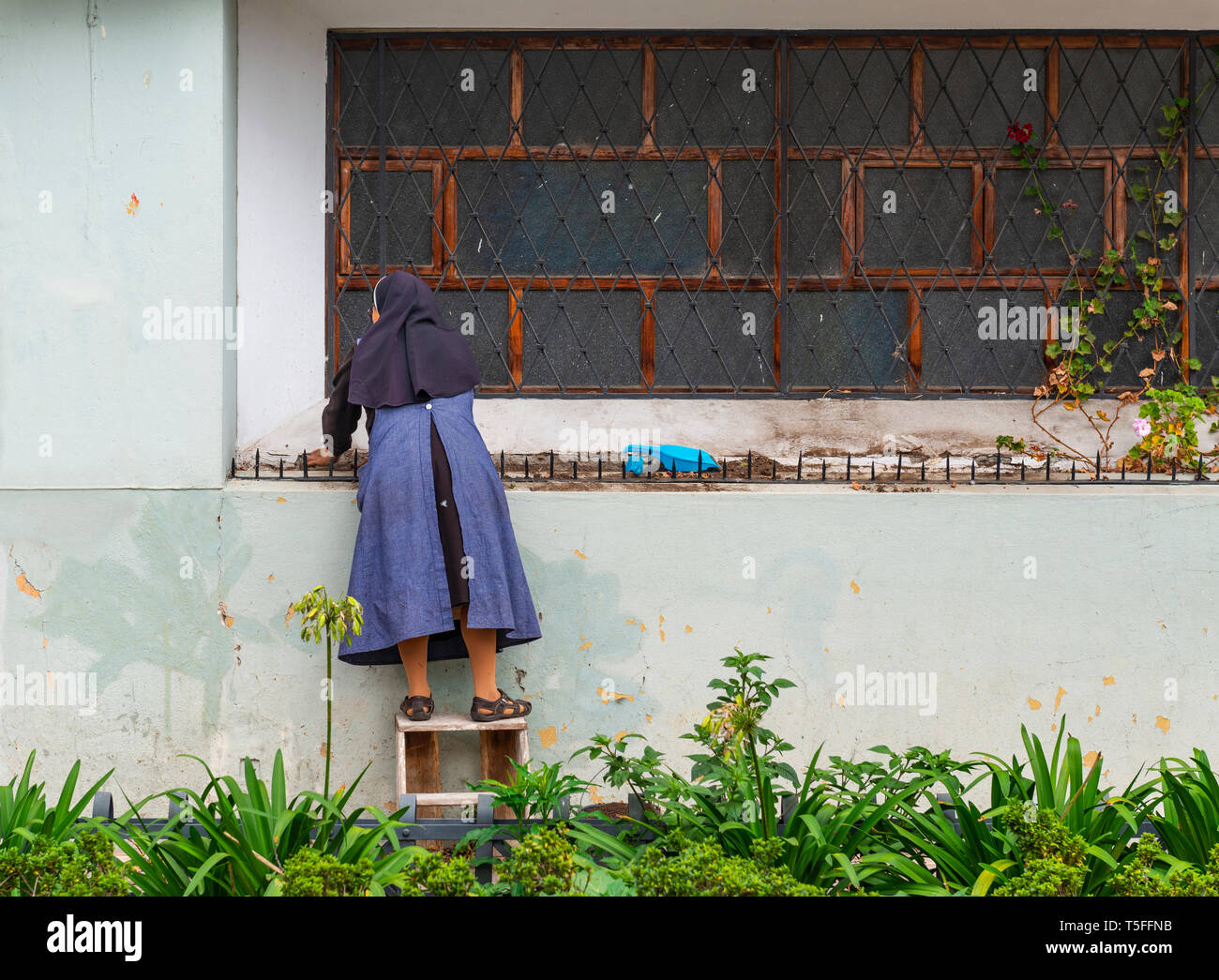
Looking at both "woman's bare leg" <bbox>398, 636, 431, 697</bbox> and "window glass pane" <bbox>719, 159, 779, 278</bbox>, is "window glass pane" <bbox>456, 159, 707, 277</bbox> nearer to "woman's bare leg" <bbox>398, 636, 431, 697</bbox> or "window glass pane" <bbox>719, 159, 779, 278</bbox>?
"window glass pane" <bbox>719, 159, 779, 278</bbox>

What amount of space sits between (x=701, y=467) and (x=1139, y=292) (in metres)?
2.39

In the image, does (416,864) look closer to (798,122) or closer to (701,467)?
(701,467)

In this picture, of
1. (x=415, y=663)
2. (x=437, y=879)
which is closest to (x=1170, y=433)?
(x=415, y=663)

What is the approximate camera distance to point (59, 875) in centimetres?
227

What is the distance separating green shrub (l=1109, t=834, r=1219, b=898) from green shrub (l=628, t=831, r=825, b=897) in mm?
622

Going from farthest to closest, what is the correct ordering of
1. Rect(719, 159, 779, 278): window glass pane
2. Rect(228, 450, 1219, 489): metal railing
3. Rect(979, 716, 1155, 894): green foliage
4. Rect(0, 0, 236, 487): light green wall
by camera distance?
Rect(719, 159, 779, 278): window glass pane < Rect(228, 450, 1219, 489): metal railing < Rect(0, 0, 236, 487): light green wall < Rect(979, 716, 1155, 894): green foliage

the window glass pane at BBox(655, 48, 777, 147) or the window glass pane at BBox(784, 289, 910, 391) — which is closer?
the window glass pane at BBox(655, 48, 777, 147)

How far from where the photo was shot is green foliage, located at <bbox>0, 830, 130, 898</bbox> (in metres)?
2.24

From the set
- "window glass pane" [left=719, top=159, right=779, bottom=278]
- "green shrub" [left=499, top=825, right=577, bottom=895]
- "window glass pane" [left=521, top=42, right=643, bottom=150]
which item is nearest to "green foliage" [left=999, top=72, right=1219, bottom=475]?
"window glass pane" [left=719, top=159, right=779, bottom=278]

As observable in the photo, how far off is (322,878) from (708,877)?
30.7 inches

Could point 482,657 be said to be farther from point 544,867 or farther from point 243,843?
point 544,867

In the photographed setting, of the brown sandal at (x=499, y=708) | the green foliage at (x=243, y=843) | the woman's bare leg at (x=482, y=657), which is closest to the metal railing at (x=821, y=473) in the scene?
the woman's bare leg at (x=482, y=657)

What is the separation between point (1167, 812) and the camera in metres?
2.69

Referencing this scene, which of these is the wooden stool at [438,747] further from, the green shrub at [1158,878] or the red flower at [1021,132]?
the red flower at [1021,132]
